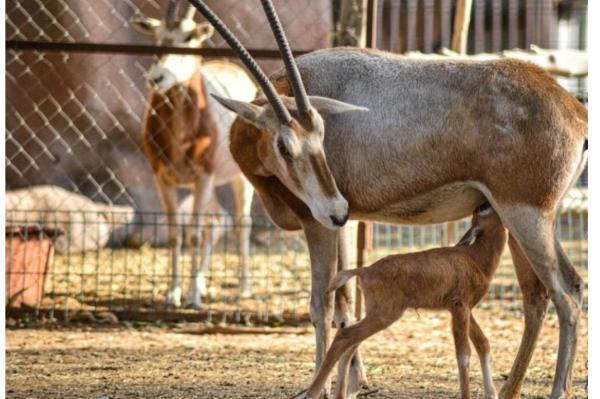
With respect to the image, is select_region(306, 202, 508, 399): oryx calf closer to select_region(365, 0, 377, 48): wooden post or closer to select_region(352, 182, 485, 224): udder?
select_region(352, 182, 485, 224): udder

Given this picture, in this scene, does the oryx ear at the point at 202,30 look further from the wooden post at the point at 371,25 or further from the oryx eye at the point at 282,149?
the oryx eye at the point at 282,149

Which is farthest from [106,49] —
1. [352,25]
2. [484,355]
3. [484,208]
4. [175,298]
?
[484,355]

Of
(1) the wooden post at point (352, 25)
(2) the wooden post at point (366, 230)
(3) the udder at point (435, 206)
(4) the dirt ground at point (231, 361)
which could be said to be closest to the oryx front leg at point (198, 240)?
(4) the dirt ground at point (231, 361)

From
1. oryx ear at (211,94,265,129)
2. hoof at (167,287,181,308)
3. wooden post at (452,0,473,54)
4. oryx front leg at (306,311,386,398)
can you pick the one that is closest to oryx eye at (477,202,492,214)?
oryx front leg at (306,311,386,398)

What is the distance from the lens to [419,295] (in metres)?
4.55

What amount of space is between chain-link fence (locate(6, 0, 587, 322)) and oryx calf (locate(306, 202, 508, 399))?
3.48m

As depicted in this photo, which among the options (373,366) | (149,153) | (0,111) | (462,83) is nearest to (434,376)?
(373,366)

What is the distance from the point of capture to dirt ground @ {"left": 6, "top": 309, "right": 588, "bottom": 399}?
208 inches

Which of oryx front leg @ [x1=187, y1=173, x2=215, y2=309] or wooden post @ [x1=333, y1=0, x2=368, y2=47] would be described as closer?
wooden post @ [x1=333, y1=0, x2=368, y2=47]

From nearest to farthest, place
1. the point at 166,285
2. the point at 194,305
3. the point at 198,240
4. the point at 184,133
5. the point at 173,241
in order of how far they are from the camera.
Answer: the point at 194,305, the point at 198,240, the point at 173,241, the point at 184,133, the point at 166,285

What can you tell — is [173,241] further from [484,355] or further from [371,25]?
[484,355]

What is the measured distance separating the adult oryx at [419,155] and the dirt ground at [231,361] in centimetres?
64

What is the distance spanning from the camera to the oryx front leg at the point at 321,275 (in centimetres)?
484

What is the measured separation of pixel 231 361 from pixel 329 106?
200 centimetres
